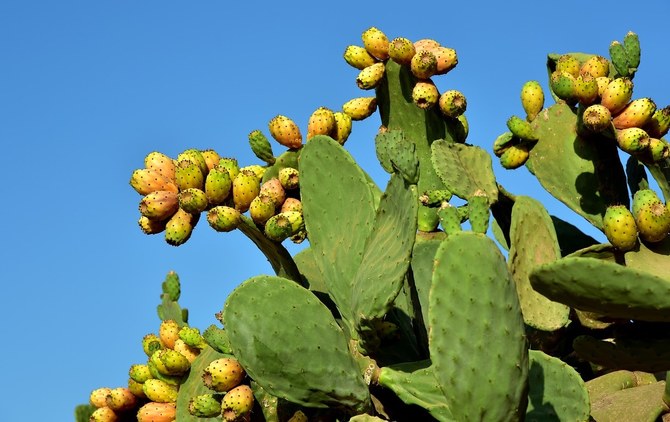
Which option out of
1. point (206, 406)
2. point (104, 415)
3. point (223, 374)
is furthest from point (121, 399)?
point (223, 374)

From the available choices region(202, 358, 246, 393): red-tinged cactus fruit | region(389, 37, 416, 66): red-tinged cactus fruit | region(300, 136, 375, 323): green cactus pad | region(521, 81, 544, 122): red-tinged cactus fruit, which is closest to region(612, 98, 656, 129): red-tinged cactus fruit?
region(521, 81, 544, 122): red-tinged cactus fruit

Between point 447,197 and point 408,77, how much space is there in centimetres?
53

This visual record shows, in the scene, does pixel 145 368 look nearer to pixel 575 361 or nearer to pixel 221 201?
pixel 221 201

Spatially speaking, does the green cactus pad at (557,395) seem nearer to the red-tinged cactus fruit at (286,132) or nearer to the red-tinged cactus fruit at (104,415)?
the red-tinged cactus fruit at (286,132)

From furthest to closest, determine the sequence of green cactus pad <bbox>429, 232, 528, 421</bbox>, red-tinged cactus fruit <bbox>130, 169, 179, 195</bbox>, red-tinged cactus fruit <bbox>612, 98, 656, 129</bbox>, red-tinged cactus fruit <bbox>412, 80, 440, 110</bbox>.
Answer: red-tinged cactus fruit <bbox>412, 80, 440, 110</bbox>, red-tinged cactus fruit <bbox>130, 169, 179, 195</bbox>, red-tinged cactus fruit <bbox>612, 98, 656, 129</bbox>, green cactus pad <bbox>429, 232, 528, 421</bbox>

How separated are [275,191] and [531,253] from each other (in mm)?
972

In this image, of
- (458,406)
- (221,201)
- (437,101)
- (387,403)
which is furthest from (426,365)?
(437,101)

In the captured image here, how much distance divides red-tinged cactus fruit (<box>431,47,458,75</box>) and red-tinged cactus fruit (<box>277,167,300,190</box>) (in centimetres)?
76

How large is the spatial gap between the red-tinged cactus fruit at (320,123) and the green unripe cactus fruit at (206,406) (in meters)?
1.06

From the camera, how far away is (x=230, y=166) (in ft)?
14.6

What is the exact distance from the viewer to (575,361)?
4.74 metres

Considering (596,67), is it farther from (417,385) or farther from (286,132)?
(417,385)

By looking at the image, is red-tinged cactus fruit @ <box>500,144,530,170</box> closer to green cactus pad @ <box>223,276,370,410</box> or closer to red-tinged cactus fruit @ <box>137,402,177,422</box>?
green cactus pad @ <box>223,276,370,410</box>

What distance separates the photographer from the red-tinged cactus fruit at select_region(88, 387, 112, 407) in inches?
202
